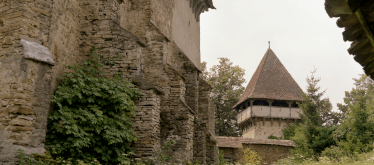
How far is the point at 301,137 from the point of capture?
61.8 feet

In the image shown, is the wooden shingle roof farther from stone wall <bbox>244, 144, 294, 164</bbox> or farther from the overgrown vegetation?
the overgrown vegetation

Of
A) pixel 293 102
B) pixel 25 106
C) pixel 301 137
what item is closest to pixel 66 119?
pixel 25 106

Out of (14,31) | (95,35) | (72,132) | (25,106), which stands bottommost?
(72,132)

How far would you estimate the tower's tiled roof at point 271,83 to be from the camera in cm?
2928

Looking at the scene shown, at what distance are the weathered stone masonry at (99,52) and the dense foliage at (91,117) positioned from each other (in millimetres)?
336

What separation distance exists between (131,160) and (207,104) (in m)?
8.27

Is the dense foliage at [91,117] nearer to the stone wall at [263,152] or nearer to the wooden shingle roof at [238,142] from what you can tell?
the wooden shingle roof at [238,142]

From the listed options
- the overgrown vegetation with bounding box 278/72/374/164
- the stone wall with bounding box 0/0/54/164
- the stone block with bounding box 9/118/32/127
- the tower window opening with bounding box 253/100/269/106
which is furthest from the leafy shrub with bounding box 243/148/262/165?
the stone block with bounding box 9/118/32/127

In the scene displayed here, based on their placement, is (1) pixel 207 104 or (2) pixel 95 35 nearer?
(2) pixel 95 35

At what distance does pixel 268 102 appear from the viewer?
29656 mm

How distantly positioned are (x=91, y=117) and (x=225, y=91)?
26.7 metres

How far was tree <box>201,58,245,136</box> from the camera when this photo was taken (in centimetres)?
3228

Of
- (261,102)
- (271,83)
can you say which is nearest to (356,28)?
(261,102)

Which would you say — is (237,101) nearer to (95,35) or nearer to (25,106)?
(95,35)
